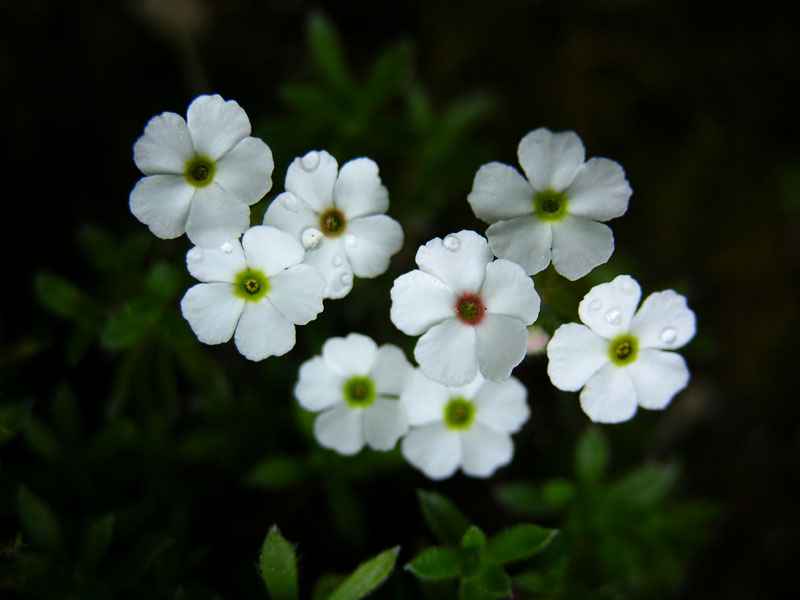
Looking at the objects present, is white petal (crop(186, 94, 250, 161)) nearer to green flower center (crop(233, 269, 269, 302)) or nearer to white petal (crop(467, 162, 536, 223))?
green flower center (crop(233, 269, 269, 302))

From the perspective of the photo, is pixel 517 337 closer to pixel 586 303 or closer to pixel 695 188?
pixel 586 303

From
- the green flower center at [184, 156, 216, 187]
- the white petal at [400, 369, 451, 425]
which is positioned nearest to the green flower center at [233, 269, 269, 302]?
the green flower center at [184, 156, 216, 187]

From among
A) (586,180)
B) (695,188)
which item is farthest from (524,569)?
(695,188)

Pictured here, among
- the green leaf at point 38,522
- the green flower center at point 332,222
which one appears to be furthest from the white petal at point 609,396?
the green leaf at point 38,522

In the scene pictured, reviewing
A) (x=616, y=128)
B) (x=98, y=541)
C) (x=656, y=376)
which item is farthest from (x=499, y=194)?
(x=616, y=128)

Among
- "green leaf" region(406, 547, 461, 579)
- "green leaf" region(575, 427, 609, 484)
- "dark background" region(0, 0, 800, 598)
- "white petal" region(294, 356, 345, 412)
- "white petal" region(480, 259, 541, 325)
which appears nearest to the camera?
"white petal" region(480, 259, 541, 325)

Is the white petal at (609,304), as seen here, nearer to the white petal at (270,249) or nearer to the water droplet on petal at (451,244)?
the water droplet on petal at (451,244)

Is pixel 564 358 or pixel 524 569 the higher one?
pixel 564 358
